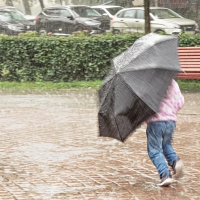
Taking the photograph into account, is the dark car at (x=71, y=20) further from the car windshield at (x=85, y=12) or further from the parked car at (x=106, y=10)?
the parked car at (x=106, y=10)

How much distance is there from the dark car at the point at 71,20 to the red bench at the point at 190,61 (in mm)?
12691

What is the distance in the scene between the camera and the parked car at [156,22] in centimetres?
2288

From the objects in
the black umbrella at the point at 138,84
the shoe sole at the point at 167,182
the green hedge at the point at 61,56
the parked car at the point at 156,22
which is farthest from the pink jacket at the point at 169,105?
the parked car at the point at 156,22

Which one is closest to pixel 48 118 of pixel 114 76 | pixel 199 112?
pixel 199 112

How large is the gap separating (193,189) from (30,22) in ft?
74.9

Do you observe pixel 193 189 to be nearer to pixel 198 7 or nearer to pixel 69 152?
pixel 69 152

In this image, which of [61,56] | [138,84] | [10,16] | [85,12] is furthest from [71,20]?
[138,84]

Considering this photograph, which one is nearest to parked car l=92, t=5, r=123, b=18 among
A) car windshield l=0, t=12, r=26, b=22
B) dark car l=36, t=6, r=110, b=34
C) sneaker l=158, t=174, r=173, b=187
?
dark car l=36, t=6, r=110, b=34

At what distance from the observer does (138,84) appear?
500 centimetres

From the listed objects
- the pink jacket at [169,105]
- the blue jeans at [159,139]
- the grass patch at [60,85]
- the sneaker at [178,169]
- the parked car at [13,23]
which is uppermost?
the pink jacket at [169,105]

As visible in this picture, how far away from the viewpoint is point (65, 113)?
9852 mm

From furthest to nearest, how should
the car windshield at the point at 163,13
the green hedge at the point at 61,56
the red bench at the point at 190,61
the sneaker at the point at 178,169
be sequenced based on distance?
1. the car windshield at the point at 163,13
2. the green hedge at the point at 61,56
3. the red bench at the point at 190,61
4. the sneaker at the point at 178,169

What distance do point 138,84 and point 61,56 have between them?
904 cm

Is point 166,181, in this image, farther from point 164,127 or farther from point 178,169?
point 164,127
